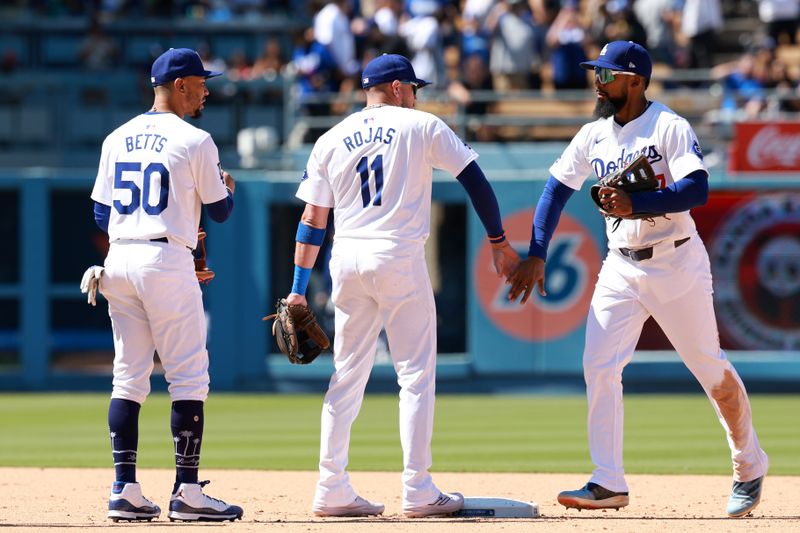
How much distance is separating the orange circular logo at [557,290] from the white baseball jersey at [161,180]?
8899 millimetres

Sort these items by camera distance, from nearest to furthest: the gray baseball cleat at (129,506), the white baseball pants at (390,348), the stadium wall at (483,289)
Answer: the gray baseball cleat at (129,506) → the white baseball pants at (390,348) → the stadium wall at (483,289)

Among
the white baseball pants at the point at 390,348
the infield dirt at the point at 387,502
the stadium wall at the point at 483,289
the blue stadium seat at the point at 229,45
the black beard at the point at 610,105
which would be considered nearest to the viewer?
the infield dirt at the point at 387,502

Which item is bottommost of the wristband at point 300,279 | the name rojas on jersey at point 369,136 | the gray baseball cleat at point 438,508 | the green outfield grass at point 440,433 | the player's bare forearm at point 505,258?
the green outfield grass at point 440,433

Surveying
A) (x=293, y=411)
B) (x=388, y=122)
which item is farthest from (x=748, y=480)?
(x=293, y=411)

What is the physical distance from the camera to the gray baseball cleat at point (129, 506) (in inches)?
241

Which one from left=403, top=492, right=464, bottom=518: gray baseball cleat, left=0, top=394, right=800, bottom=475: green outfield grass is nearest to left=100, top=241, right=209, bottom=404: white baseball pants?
left=403, top=492, right=464, bottom=518: gray baseball cleat

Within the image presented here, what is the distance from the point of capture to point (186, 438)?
243 inches

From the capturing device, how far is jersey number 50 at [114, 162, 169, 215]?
615cm

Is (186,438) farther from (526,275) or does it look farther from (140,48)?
(140,48)

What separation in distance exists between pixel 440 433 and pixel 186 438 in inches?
199

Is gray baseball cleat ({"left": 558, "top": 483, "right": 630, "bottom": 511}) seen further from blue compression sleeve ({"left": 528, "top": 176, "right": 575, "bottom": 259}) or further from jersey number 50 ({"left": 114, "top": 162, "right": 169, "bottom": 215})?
jersey number 50 ({"left": 114, "top": 162, "right": 169, "bottom": 215})

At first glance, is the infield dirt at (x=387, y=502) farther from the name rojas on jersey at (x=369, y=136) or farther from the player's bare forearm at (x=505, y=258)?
the name rojas on jersey at (x=369, y=136)

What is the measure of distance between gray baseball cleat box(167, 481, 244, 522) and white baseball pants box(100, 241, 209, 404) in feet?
1.32

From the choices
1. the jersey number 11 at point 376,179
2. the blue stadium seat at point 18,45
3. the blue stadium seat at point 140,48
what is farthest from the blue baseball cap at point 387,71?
the blue stadium seat at point 18,45
